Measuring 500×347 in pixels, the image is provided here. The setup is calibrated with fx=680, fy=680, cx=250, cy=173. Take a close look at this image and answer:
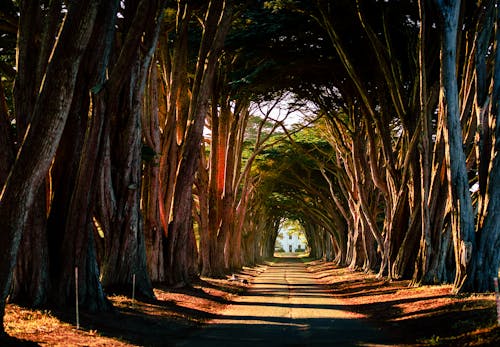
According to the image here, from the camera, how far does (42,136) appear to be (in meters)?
8.25

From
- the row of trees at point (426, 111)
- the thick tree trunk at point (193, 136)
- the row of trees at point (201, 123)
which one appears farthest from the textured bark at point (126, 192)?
the row of trees at point (426, 111)

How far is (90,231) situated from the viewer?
11.8 m

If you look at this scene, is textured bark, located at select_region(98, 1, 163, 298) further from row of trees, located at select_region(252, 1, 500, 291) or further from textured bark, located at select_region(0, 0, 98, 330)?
textured bark, located at select_region(0, 0, 98, 330)

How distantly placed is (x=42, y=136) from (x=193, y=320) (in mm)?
6064

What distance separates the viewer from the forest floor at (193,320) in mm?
9047

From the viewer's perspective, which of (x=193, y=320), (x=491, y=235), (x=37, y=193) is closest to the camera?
(x=37, y=193)

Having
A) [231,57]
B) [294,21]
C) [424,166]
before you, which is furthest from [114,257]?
[231,57]

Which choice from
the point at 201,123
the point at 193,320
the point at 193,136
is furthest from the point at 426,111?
the point at 193,320

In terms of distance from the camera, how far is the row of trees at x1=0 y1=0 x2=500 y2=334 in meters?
11.0

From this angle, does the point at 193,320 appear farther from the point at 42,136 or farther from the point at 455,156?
the point at 455,156

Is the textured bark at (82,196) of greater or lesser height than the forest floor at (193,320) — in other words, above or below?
above

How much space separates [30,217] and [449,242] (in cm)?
1206

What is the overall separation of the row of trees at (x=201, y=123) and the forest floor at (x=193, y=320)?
0.73m

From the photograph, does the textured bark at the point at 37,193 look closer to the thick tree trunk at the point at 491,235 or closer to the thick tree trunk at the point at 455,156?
the thick tree trunk at the point at 455,156
